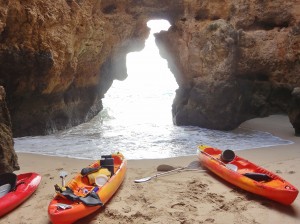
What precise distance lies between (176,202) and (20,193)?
206 centimetres

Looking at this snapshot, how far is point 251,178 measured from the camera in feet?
15.6

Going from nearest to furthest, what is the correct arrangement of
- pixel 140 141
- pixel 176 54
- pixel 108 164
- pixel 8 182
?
pixel 8 182
pixel 108 164
pixel 140 141
pixel 176 54

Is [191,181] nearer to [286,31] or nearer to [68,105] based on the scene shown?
[286,31]

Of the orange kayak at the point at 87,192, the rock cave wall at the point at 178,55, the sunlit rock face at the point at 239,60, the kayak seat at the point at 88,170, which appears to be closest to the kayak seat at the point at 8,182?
the orange kayak at the point at 87,192

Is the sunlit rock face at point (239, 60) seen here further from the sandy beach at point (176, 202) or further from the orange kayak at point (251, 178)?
the orange kayak at point (251, 178)

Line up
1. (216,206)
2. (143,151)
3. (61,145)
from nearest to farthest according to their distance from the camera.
A: (216,206) → (143,151) → (61,145)

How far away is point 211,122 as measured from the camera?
1148 centimetres

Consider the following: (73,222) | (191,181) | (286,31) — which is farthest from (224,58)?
(73,222)

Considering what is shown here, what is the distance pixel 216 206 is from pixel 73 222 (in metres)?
1.76

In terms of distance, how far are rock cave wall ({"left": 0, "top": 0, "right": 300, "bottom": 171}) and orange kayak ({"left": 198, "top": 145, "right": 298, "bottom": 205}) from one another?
4.26m

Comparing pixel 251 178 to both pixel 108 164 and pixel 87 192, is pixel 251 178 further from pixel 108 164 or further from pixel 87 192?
pixel 87 192

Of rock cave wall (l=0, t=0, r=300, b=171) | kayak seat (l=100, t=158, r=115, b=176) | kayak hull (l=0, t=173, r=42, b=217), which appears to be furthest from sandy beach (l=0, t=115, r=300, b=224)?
rock cave wall (l=0, t=0, r=300, b=171)

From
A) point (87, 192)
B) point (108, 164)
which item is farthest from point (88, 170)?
point (87, 192)

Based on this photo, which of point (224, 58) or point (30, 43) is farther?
point (224, 58)
